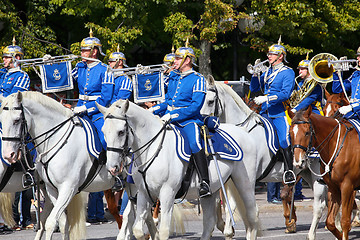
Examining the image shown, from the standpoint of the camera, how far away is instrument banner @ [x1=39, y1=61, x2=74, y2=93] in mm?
11461

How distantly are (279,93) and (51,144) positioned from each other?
12.6 ft

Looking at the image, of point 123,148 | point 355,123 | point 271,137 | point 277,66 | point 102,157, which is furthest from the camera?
point 277,66

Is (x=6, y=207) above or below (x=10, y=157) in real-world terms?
below

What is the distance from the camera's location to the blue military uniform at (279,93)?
11719mm

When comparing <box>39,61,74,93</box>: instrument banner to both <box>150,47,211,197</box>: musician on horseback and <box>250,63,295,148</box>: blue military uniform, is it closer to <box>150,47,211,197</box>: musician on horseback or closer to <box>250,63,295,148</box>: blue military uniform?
<box>150,47,211,197</box>: musician on horseback

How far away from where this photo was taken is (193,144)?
32.1 ft

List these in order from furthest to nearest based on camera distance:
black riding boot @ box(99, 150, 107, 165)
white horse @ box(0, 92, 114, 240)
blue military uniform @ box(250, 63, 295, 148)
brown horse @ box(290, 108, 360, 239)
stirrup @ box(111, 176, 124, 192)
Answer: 1. blue military uniform @ box(250, 63, 295, 148)
2. stirrup @ box(111, 176, 124, 192)
3. black riding boot @ box(99, 150, 107, 165)
4. brown horse @ box(290, 108, 360, 239)
5. white horse @ box(0, 92, 114, 240)

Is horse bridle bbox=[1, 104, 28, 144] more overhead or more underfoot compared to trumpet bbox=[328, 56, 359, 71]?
more underfoot

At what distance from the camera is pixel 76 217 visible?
1091 cm

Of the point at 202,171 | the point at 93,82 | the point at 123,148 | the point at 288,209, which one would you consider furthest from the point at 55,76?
the point at 288,209

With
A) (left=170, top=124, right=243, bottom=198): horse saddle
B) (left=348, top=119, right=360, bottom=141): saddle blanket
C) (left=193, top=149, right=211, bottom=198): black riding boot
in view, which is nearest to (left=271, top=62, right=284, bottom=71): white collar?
(left=348, top=119, right=360, bottom=141): saddle blanket

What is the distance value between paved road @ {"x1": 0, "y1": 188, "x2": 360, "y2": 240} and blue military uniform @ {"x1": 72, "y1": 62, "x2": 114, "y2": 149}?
2.43m

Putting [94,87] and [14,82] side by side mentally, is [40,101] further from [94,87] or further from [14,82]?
[14,82]

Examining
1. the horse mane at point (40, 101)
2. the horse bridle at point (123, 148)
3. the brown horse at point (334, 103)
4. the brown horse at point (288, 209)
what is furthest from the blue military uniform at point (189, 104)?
the brown horse at point (334, 103)
